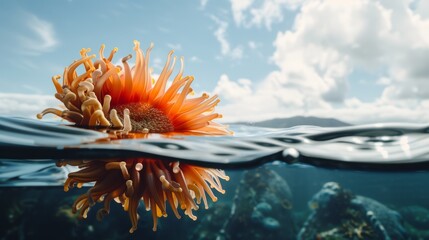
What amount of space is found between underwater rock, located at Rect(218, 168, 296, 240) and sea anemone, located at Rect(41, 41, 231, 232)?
11.0 m

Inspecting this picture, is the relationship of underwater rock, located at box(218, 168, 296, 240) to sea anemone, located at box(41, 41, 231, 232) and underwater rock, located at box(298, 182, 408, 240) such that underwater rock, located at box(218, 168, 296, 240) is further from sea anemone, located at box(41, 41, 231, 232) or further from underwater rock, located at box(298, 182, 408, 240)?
sea anemone, located at box(41, 41, 231, 232)

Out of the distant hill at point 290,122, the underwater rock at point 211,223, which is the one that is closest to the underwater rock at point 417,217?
the underwater rock at point 211,223

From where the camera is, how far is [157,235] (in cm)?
1341

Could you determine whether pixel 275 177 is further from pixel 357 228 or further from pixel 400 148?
pixel 400 148

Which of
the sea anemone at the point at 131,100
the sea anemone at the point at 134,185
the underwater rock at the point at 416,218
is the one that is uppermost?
the sea anemone at the point at 131,100

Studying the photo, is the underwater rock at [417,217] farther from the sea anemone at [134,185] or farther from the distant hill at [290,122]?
the sea anemone at [134,185]

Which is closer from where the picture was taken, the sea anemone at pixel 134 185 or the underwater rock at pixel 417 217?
the sea anemone at pixel 134 185

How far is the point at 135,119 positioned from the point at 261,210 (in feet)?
39.4

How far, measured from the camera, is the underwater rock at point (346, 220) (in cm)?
1227

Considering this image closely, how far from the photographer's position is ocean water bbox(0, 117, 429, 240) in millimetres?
3943

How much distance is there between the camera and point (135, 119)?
3.34m

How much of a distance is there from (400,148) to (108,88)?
14.4ft

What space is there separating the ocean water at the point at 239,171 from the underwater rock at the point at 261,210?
5 centimetres

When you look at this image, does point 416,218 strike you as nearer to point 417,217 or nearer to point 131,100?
point 417,217
